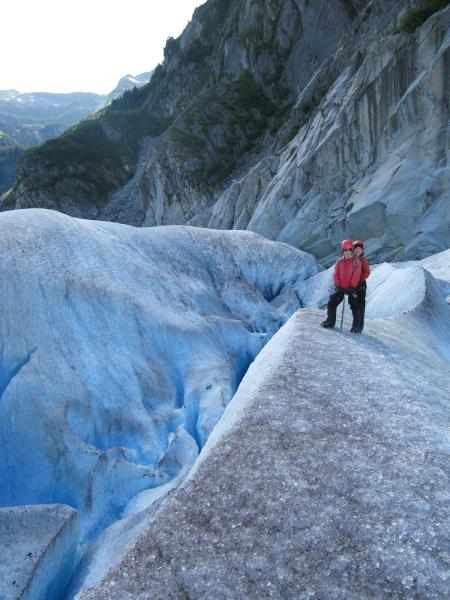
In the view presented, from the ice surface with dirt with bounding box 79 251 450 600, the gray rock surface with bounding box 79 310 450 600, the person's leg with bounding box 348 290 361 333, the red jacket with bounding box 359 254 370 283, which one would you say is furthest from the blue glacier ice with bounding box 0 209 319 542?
the gray rock surface with bounding box 79 310 450 600

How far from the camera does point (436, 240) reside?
22516 millimetres

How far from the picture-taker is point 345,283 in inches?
371

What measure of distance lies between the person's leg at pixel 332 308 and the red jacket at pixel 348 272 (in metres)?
0.25

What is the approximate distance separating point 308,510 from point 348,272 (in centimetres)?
601

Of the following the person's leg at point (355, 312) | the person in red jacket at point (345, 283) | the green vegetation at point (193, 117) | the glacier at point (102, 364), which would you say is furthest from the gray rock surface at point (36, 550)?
the green vegetation at point (193, 117)

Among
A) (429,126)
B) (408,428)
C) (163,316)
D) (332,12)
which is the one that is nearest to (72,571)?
(408,428)

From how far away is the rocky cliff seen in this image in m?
23.6

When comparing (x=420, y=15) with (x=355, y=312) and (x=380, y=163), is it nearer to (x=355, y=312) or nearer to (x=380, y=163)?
(x=380, y=163)

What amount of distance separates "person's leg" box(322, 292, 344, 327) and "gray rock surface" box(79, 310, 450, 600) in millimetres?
3155

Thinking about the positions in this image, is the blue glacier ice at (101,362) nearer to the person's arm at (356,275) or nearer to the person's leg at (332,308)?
the person's leg at (332,308)

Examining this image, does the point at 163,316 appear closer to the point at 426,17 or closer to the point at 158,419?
the point at 158,419

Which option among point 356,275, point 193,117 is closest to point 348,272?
point 356,275

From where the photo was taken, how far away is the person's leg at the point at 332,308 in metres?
9.29

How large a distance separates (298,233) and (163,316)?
698 inches
